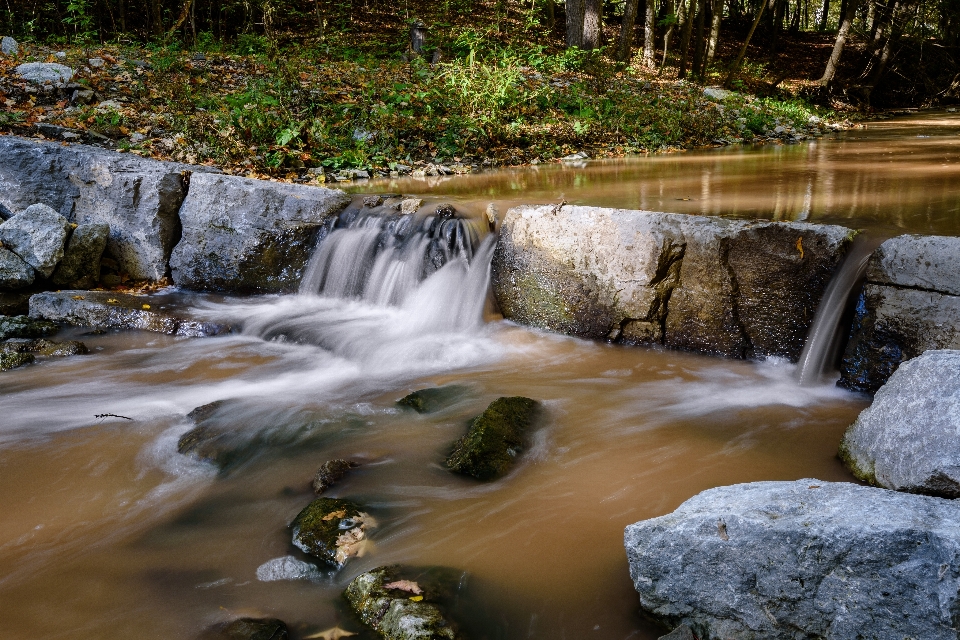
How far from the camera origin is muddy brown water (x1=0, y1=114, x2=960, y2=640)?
258 cm

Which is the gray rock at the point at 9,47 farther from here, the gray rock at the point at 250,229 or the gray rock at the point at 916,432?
the gray rock at the point at 916,432

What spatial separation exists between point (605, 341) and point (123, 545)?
358 centimetres

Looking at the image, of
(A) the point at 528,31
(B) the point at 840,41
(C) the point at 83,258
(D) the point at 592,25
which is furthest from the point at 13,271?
(B) the point at 840,41

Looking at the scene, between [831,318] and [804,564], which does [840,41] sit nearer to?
[831,318]

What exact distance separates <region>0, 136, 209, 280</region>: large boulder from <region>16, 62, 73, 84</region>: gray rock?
3943 mm

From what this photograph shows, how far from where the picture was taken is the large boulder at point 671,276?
4.46m

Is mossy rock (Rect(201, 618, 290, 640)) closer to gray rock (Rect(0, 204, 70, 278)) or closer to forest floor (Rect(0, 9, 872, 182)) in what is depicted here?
gray rock (Rect(0, 204, 70, 278))

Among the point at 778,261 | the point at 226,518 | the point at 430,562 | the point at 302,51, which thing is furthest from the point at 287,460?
the point at 302,51

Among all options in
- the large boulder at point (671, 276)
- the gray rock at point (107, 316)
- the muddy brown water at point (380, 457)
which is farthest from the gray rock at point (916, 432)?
the gray rock at point (107, 316)

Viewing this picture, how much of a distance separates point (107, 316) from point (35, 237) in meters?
1.31

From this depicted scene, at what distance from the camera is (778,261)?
4.47 m

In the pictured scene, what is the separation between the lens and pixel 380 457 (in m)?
3.67

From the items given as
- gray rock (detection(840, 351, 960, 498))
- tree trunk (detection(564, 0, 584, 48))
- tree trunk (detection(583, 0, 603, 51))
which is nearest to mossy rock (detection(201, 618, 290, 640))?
gray rock (detection(840, 351, 960, 498))

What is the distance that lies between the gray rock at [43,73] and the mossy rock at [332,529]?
10.7m
